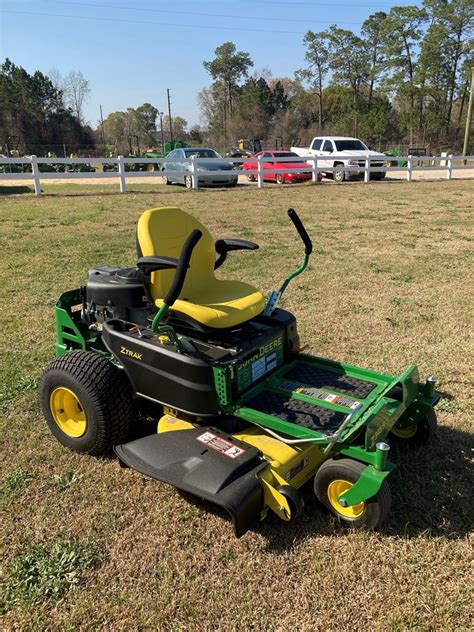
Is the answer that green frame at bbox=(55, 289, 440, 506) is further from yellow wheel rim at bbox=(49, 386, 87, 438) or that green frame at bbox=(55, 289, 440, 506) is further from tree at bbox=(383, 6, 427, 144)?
tree at bbox=(383, 6, 427, 144)

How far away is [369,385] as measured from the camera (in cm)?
333

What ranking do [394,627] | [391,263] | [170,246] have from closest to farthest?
[394,627] → [170,246] → [391,263]

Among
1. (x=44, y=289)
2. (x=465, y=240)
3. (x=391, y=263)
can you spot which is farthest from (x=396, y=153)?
(x=44, y=289)

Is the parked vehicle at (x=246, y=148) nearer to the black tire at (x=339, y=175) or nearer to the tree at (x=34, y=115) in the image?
the black tire at (x=339, y=175)

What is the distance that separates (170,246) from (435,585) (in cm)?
238

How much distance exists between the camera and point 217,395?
3.02m

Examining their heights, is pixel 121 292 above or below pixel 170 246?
below

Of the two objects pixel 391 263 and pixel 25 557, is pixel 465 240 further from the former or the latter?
pixel 25 557

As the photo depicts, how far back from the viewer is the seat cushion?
3098 millimetres

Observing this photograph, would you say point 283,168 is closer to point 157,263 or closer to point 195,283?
point 195,283

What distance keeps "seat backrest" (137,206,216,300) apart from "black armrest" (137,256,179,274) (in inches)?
7.6

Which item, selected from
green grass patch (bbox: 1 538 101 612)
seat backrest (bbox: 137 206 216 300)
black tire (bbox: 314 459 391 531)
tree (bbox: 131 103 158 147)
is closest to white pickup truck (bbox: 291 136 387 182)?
seat backrest (bbox: 137 206 216 300)

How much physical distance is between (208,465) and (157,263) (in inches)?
44.8

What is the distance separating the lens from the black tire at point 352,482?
8.66 ft
